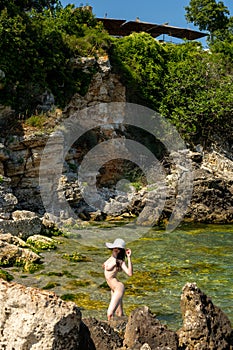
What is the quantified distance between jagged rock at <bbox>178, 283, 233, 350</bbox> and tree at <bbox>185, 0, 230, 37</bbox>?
140 ft

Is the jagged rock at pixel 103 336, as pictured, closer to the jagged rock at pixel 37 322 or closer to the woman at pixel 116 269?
the jagged rock at pixel 37 322

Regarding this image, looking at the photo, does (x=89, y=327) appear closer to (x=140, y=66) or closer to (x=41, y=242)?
(x=41, y=242)

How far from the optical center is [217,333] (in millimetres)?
6262

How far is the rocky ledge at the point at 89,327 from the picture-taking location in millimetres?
5016

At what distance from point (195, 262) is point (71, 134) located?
554 inches

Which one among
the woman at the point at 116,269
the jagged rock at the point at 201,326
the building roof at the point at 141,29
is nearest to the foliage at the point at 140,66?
the building roof at the point at 141,29

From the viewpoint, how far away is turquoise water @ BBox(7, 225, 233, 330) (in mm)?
10070

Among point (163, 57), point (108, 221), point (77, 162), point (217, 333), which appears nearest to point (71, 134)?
point (77, 162)

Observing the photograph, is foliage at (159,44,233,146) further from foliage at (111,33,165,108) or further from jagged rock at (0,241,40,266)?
jagged rock at (0,241,40,266)

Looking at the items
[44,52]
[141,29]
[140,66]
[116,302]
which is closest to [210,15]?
[141,29]

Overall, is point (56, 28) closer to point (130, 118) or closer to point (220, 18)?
point (130, 118)

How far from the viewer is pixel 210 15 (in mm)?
46375

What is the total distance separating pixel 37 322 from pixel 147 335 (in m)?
1.80

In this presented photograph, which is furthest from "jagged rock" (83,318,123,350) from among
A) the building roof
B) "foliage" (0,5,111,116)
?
the building roof
